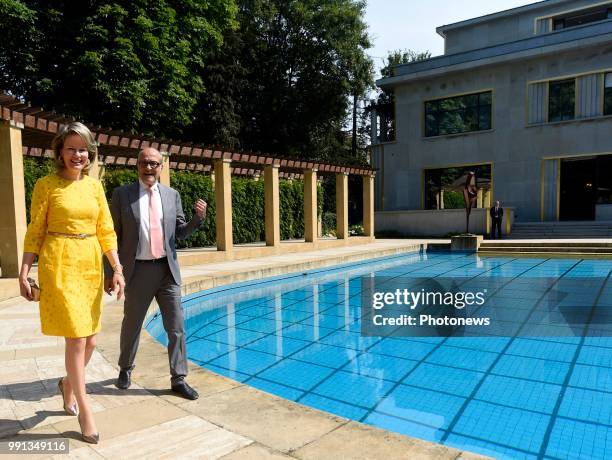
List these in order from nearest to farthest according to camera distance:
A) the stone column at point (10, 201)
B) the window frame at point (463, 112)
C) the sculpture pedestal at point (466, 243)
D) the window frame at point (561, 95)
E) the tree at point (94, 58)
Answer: the stone column at point (10, 201) → the sculpture pedestal at point (466, 243) → the tree at point (94, 58) → the window frame at point (561, 95) → the window frame at point (463, 112)

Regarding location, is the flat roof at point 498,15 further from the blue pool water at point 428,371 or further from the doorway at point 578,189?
the blue pool water at point 428,371

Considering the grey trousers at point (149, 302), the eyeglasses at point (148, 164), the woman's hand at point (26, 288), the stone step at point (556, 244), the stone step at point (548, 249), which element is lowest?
the stone step at point (548, 249)

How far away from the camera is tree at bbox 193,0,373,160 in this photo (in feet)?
99.5

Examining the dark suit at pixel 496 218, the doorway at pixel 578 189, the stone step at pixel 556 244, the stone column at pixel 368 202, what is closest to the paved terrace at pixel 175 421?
the stone step at pixel 556 244

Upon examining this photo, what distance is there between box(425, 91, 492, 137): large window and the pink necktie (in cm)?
2287

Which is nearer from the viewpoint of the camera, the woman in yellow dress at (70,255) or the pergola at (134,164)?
the woman in yellow dress at (70,255)

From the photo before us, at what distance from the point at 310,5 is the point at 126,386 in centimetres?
3210

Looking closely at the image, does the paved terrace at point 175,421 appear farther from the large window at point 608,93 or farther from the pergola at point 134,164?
the large window at point 608,93

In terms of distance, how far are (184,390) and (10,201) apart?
592cm

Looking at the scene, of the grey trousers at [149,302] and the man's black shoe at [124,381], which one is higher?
the grey trousers at [149,302]

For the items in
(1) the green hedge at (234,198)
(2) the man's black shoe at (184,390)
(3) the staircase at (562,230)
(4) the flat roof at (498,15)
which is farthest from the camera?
(4) the flat roof at (498,15)

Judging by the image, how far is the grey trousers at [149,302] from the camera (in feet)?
10.7

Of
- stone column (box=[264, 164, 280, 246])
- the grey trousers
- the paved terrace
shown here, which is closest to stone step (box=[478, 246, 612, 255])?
stone column (box=[264, 164, 280, 246])

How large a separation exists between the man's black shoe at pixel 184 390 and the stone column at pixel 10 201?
5.50 m
